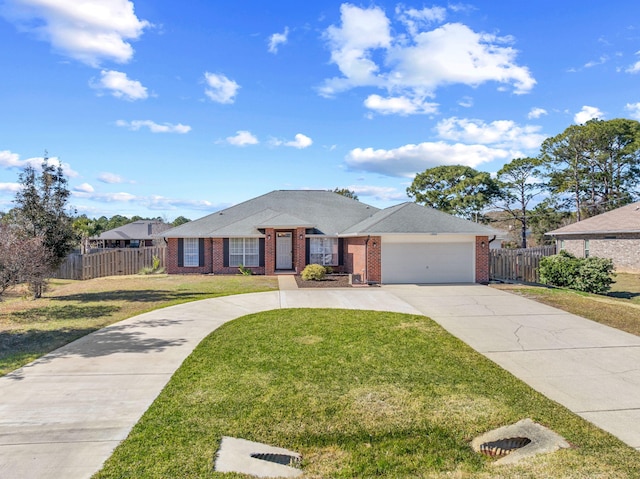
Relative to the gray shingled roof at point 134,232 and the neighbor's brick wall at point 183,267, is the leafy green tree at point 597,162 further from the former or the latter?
the gray shingled roof at point 134,232

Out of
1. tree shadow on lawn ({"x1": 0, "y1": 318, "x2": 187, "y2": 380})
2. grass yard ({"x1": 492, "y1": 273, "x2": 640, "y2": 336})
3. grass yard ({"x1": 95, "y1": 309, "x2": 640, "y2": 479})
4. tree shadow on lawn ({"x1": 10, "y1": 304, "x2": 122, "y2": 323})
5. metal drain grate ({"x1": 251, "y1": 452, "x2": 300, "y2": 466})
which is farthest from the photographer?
tree shadow on lawn ({"x1": 10, "y1": 304, "x2": 122, "y2": 323})

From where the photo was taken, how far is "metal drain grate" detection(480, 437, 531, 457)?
4.42 metres

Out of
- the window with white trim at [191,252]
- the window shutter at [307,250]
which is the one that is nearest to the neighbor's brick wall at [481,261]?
the window shutter at [307,250]

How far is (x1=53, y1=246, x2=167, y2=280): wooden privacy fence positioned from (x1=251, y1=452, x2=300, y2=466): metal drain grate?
70.9ft

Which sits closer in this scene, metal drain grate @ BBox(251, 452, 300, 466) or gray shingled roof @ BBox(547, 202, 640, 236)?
metal drain grate @ BBox(251, 452, 300, 466)

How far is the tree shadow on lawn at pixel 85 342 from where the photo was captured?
756cm

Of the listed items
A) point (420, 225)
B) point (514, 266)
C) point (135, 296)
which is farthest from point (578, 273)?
point (135, 296)

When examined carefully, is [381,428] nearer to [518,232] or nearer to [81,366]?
[81,366]

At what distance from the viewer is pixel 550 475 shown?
389 cm

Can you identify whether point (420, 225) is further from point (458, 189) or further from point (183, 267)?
point (458, 189)

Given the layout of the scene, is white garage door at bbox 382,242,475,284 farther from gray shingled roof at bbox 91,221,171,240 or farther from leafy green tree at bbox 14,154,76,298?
gray shingled roof at bbox 91,221,171,240

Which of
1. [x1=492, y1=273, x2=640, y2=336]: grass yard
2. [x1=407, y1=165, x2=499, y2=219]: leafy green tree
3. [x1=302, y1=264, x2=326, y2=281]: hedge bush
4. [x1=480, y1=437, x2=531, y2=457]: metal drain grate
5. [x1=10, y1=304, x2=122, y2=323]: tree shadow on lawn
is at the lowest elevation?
[x1=480, y1=437, x2=531, y2=457]: metal drain grate

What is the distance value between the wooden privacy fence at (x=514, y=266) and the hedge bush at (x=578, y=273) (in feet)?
6.37

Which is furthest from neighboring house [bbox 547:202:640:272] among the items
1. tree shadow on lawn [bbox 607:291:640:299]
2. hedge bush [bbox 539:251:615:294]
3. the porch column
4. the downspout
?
the porch column
